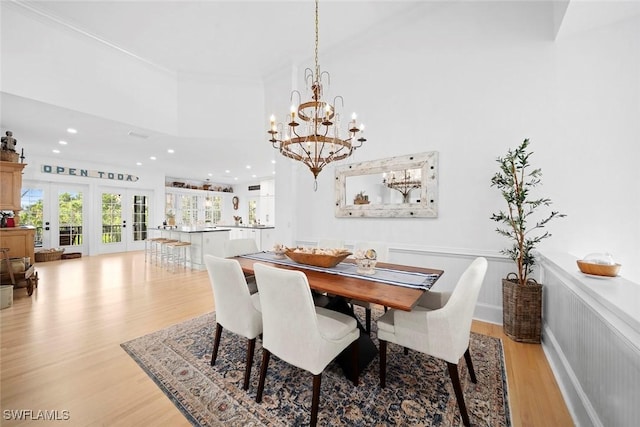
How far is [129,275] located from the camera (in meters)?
4.89

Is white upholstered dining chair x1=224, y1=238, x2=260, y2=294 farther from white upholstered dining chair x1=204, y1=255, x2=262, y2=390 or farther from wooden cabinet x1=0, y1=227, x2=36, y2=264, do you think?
wooden cabinet x1=0, y1=227, x2=36, y2=264

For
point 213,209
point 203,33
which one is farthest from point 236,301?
point 213,209

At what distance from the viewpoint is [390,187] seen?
130 inches

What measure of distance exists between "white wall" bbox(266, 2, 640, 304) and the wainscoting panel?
808mm

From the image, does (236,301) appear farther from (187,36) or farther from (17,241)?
(17,241)

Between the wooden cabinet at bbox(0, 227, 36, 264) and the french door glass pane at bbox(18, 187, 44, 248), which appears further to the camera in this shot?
the french door glass pane at bbox(18, 187, 44, 248)

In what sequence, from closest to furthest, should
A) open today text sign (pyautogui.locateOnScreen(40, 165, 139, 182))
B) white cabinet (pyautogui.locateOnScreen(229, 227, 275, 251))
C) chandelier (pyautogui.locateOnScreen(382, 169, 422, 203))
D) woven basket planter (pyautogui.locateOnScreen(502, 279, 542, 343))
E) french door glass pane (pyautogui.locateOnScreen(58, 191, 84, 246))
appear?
1. woven basket planter (pyautogui.locateOnScreen(502, 279, 542, 343))
2. chandelier (pyautogui.locateOnScreen(382, 169, 422, 203))
3. open today text sign (pyautogui.locateOnScreen(40, 165, 139, 182))
4. french door glass pane (pyautogui.locateOnScreen(58, 191, 84, 246))
5. white cabinet (pyautogui.locateOnScreen(229, 227, 275, 251))

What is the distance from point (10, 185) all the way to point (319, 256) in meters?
5.76

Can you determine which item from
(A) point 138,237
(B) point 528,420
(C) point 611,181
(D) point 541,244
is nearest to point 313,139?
(B) point 528,420

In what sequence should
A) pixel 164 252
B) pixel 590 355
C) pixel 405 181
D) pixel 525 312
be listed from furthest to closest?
pixel 164 252 < pixel 405 181 < pixel 525 312 < pixel 590 355

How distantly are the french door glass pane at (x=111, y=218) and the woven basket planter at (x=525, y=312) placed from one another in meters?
9.67

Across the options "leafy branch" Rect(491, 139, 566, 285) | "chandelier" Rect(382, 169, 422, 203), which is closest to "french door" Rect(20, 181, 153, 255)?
"chandelier" Rect(382, 169, 422, 203)

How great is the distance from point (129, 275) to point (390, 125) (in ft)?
18.0

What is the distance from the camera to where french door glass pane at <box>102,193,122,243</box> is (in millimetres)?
7461
